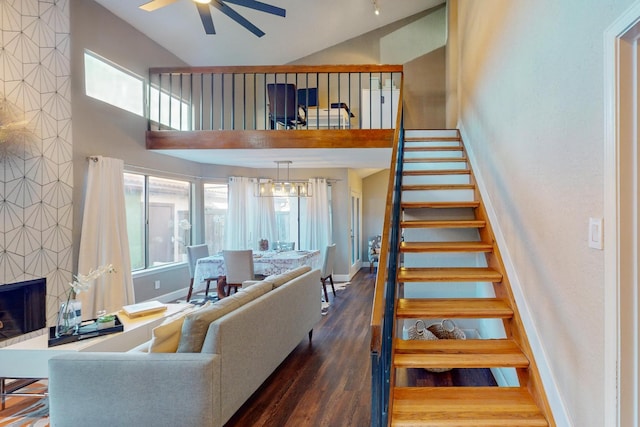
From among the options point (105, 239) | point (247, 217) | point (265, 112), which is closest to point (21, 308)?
point (105, 239)

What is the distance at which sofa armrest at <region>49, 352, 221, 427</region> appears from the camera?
2.09 metres

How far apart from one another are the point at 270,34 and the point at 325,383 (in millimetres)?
5879

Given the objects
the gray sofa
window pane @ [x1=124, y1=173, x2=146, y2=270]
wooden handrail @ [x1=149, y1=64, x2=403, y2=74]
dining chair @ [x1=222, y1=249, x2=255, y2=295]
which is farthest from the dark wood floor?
wooden handrail @ [x1=149, y1=64, x2=403, y2=74]

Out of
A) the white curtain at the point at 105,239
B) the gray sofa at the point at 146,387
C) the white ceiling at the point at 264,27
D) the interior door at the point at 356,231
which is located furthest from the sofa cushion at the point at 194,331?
the interior door at the point at 356,231

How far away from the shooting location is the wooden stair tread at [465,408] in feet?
6.23

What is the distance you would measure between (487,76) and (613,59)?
87.9 inches

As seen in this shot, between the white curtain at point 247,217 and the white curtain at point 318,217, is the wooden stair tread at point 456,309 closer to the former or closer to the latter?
the white curtain at point 318,217

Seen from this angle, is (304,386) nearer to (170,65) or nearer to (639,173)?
(639,173)

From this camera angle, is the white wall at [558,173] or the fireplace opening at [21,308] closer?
the white wall at [558,173]

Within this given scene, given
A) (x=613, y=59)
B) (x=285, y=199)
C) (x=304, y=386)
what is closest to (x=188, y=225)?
(x=285, y=199)

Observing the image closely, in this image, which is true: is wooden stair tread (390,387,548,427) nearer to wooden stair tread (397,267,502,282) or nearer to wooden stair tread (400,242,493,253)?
Result: wooden stair tread (397,267,502,282)

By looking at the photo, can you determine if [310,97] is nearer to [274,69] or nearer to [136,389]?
[274,69]

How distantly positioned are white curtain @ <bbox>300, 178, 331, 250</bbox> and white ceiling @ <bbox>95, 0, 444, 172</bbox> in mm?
440

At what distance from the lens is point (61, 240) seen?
12.9 feet
